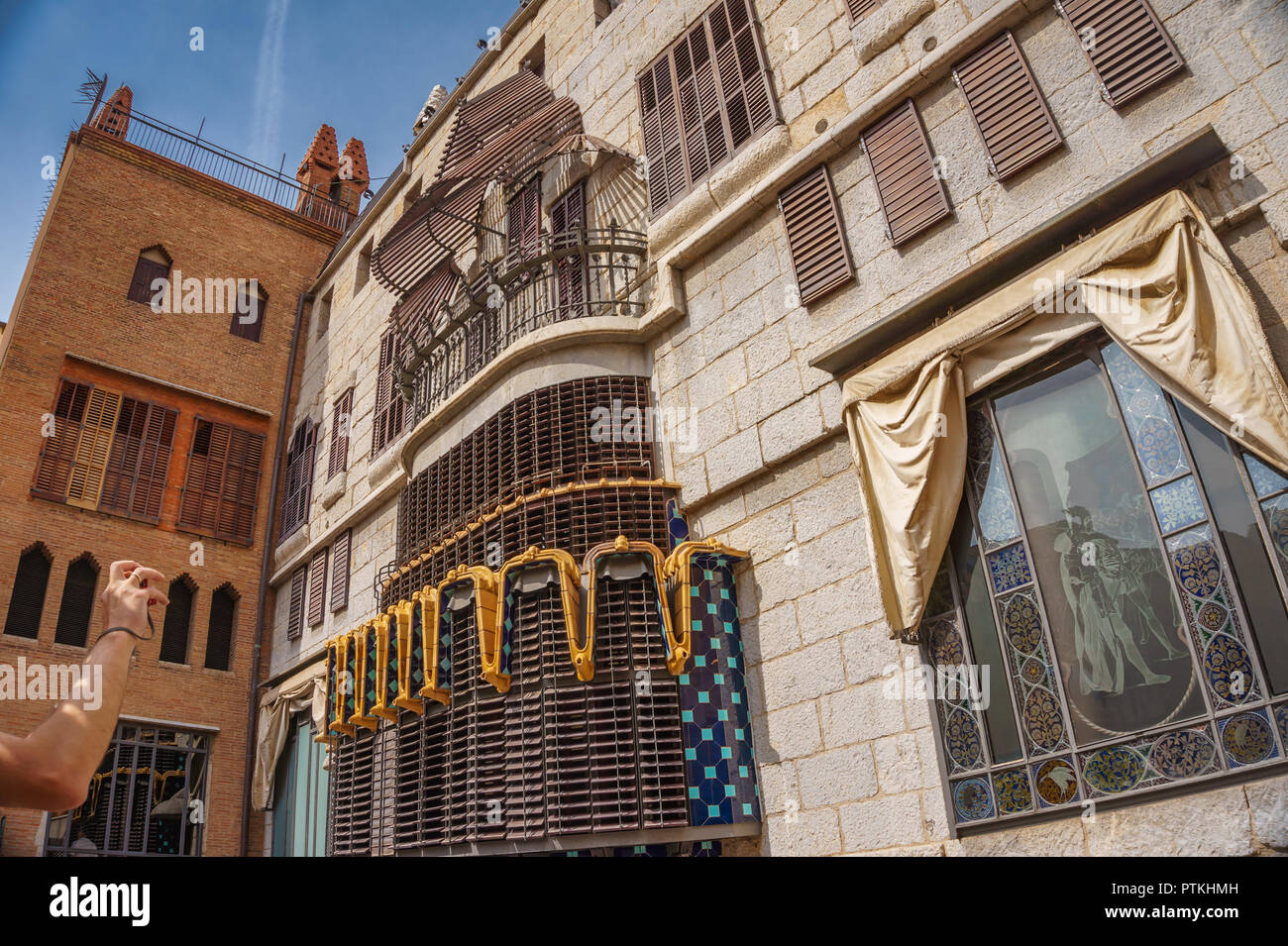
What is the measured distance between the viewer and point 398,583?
38.8 ft

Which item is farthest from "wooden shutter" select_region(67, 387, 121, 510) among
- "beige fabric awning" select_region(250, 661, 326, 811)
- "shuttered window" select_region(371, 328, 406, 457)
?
"shuttered window" select_region(371, 328, 406, 457)

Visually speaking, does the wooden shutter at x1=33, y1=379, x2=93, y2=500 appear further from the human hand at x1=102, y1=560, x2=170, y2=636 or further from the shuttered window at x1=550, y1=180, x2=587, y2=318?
the human hand at x1=102, y1=560, x2=170, y2=636

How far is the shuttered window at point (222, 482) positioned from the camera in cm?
1789

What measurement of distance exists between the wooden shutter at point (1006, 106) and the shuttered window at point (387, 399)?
9.45 meters

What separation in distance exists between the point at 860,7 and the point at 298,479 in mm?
14010

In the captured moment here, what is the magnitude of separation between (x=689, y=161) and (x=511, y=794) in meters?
7.21

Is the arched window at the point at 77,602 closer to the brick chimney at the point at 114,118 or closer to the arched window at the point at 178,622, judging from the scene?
the arched window at the point at 178,622

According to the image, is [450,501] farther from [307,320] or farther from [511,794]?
[307,320]

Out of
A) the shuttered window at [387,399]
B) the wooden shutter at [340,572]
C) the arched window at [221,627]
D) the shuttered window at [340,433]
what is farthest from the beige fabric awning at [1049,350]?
the arched window at [221,627]

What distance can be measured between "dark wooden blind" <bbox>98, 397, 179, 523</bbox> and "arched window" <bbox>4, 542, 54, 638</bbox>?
51.5 inches

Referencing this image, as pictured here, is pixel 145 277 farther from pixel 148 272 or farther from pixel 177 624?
pixel 177 624

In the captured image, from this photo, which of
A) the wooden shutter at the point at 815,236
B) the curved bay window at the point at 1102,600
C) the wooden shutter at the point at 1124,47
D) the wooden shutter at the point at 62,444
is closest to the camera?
the curved bay window at the point at 1102,600

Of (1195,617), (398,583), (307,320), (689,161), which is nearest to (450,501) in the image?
(398,583)

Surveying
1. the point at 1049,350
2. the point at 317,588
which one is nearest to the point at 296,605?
the point at 317,588
